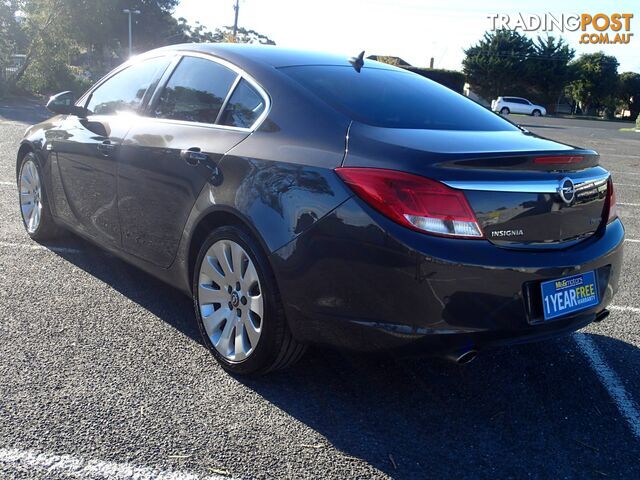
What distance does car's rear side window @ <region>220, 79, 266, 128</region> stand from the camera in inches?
129

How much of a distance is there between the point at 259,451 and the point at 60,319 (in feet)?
5.74

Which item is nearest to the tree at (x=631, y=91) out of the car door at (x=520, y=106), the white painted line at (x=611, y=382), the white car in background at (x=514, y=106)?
the white car in background at (x=514, y=106)

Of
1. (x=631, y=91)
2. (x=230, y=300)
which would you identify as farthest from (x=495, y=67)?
(x=230, y=300)

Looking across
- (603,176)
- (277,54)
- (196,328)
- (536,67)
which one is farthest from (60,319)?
(536,67)

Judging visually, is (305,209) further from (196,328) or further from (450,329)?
(196,328)

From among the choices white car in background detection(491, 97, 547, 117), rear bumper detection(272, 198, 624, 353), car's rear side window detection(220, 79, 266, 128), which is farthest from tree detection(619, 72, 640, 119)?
rear bumper detection(272, 198, 624, 353)

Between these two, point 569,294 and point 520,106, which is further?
point 520,106

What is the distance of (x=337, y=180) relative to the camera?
8.85 ft

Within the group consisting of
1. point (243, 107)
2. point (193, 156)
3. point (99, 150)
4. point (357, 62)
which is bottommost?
point (99, 150)

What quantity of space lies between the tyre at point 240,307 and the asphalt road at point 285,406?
0.13 meters

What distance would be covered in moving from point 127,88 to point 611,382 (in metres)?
3.38

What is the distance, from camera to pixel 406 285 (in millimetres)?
2553

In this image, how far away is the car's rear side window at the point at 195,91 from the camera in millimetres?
3529

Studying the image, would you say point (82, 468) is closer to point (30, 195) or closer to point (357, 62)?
point (357, 62)
